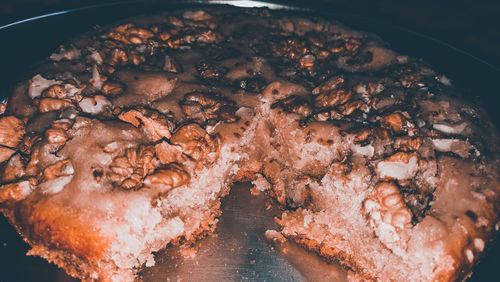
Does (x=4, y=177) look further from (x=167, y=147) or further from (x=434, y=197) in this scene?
(x=434, y=197)

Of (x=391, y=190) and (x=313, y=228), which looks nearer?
(x=391, y=190)

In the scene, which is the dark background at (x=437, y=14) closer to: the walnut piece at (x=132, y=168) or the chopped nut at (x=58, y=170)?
the chopped nut at (x=58, y=170)

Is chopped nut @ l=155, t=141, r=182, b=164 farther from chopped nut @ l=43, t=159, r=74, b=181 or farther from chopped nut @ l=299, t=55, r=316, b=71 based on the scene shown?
chopped nut @ l=299, t=55, r=316, b=71

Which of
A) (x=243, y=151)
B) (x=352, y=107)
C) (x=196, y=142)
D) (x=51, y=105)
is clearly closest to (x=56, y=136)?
(x=51, y=105)

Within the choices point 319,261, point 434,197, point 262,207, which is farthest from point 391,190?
point 262,207

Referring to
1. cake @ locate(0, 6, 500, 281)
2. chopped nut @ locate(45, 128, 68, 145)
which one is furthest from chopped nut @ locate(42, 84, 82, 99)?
chopped nut @ locate(45, 128, 68, 145)

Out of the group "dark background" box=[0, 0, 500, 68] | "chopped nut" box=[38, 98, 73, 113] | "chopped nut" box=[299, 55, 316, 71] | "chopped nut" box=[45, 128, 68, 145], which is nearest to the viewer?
"chopped nut" box=[45, 128, 68, 145]

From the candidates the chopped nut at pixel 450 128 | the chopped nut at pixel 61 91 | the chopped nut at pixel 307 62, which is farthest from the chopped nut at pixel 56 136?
the chopped nut at pixel 450 128

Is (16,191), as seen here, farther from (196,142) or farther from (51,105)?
(196,142)
